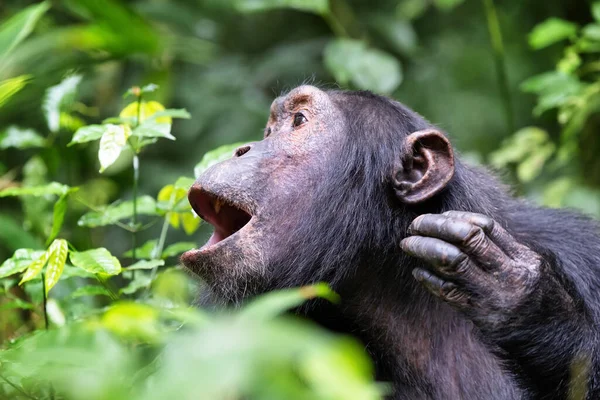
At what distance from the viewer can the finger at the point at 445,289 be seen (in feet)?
9.32

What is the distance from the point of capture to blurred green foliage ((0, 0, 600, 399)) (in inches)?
50.5

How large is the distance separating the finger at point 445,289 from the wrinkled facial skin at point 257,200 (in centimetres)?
64

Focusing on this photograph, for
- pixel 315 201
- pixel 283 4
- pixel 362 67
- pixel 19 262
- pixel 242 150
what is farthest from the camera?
pixel 362 67

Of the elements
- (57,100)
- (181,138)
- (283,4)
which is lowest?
(181,138)

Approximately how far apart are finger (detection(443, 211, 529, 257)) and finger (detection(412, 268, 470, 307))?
0.79ft

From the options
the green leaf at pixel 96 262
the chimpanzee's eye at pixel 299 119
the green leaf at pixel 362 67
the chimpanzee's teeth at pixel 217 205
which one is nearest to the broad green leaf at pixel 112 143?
the green leaf at pixel 96 262

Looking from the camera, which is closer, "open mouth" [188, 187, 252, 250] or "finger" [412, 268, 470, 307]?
"finger" [412, 268, 470, 307]

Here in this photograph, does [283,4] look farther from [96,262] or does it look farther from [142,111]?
[96,262]

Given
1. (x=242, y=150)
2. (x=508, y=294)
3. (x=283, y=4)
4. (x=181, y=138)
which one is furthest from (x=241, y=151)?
(x=181, y=138)

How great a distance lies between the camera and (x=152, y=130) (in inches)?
136

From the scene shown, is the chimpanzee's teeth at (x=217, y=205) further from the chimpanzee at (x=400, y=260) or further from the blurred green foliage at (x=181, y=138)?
the blurred green foliage at (x=181, y=138)

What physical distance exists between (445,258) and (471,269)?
11 cm

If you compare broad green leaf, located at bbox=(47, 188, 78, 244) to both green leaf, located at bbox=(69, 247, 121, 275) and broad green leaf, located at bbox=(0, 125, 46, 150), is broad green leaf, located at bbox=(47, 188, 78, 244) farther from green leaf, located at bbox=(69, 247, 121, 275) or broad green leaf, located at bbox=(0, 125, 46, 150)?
broad green leaf, located at bbox=(0, 125, 46, 150)

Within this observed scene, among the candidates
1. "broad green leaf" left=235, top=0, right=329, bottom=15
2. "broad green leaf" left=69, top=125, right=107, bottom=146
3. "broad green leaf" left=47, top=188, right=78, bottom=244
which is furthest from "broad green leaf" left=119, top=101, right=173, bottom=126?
"broad green leaf" left=235, top=0, right=329, bottom=15
